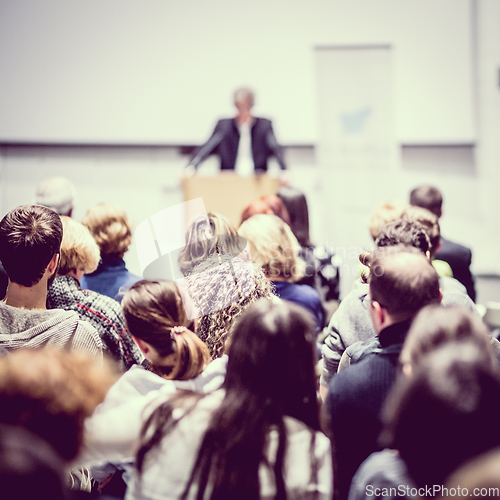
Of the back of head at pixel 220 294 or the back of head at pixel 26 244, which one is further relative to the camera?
the back of head at pixel 220 294

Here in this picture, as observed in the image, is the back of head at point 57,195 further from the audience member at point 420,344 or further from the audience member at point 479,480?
the audience member at point 479,480

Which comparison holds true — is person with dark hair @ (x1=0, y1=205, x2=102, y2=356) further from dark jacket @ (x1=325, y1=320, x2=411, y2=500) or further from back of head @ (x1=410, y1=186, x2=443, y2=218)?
back of head @ (x1=410, y1=186, x2=443, y2=218)

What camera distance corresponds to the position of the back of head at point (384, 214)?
2250mm

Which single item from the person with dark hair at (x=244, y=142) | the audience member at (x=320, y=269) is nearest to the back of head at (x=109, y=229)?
the audience member at (x=320, y=269)

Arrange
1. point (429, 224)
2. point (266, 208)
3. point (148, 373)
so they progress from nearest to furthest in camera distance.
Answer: point (148, 373) < point (429, 224) < point (266, 208)

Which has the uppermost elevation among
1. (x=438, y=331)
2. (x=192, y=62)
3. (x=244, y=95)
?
(x=192, y=62)

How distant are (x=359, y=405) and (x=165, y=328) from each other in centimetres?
47

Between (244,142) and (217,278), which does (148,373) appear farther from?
(244,142)

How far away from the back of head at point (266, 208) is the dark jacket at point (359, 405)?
4.12 ft

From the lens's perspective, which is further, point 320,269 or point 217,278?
point 320,269

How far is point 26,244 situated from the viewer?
1.42m

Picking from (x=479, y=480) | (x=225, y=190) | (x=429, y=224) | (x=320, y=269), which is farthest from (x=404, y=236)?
(x=225, y=190)

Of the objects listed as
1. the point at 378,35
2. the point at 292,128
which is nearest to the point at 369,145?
the point at 292,128

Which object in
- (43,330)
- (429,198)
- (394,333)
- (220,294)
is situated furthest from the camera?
(429,198)
